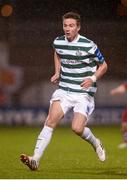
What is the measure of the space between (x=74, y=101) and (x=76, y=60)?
0.54 m

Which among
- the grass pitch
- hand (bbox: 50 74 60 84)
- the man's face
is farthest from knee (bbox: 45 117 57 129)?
the man's face

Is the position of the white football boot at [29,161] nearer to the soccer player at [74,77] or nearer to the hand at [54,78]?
the soccer player at [74,77]

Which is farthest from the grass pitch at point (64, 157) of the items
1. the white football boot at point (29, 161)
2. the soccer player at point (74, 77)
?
the soccer player at point (74, 77)

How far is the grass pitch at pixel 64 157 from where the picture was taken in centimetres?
1105

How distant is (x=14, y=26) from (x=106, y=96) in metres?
3.64

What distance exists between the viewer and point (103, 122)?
2423 cm

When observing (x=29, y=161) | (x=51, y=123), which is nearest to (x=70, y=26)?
(x=51, y=123)

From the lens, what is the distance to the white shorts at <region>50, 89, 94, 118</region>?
11367mm

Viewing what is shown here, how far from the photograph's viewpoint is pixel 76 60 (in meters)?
11.3

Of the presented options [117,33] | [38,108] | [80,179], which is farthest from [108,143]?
[80,179]

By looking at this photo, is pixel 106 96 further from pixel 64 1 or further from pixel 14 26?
pixel 64 1

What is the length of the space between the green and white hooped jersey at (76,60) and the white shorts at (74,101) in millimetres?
65

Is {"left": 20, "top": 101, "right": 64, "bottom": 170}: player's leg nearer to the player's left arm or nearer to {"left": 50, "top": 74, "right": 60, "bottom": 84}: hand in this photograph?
{"left": 50, "top": 74, "right": 60, "bottom": 84}: hand

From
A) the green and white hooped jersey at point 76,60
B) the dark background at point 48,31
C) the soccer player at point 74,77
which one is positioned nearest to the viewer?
the soccer player at point 74,77
